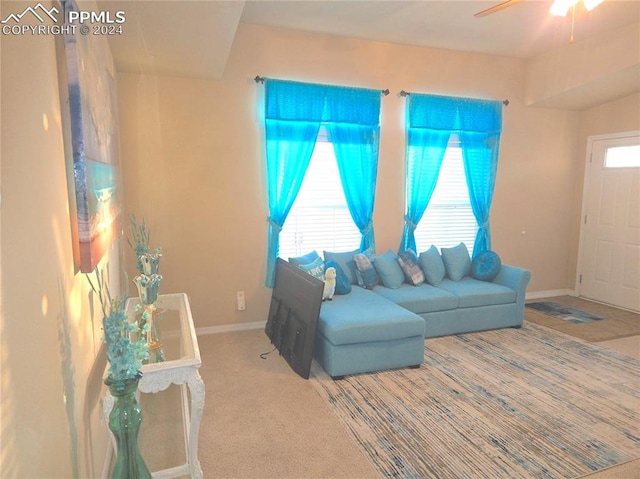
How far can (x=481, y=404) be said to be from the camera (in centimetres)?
279

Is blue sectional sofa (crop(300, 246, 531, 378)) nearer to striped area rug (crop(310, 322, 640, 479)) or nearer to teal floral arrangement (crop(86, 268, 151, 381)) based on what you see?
striped area rug (crop(310, 322, 640, 479))

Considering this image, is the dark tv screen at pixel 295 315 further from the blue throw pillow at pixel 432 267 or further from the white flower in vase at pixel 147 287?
the blue throw pillow at pixel 432 267

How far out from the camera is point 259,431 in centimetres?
246

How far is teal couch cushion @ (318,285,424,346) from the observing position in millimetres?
3113

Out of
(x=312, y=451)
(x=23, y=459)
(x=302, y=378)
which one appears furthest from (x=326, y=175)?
(x=23, y=459)

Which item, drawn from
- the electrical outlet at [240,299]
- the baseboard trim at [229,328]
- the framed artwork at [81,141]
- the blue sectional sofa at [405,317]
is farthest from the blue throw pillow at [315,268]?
the framed artwork at [81,141]

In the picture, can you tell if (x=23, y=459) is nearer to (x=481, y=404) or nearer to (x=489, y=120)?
(x=481, y=404)

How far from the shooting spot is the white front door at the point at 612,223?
4906mm

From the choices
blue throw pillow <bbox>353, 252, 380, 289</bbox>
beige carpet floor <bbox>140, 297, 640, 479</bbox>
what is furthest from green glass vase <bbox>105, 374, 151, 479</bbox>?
blue throw pillow <bbox>353, 252, 380, 289</bbox>

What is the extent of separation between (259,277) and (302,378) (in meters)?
1.41

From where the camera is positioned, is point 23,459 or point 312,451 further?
point 312,451

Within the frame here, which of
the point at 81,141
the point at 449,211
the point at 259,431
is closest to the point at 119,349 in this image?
the point at 81,141

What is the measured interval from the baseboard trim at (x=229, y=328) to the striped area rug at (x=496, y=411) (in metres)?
1.15

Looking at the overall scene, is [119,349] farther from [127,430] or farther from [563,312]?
[563,312]
